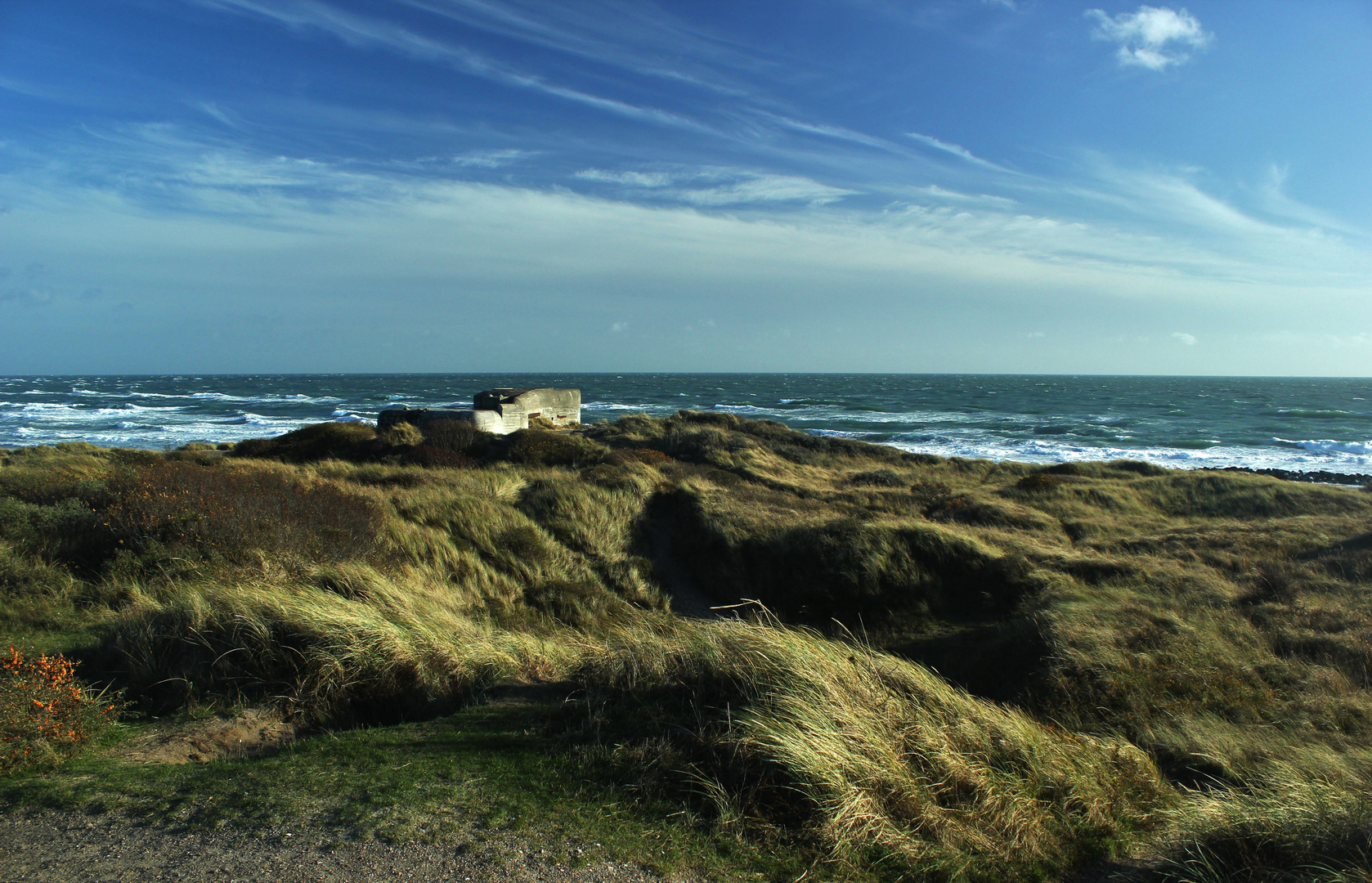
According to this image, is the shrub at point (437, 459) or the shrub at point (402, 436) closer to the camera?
the shrub at point (437, 459)

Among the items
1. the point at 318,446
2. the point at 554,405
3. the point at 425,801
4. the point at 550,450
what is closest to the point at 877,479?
the point at 550,450

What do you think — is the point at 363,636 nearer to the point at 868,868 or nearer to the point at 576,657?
the point at 576,657

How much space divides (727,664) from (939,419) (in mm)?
60489

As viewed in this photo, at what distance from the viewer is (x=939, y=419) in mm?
61094

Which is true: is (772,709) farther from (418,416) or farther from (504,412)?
(504,412)

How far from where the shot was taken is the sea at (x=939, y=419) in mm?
40625

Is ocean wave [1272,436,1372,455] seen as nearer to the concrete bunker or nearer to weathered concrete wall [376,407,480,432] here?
the concrete bunker

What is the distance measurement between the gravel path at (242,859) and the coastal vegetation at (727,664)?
0.18 m

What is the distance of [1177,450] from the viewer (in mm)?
41594

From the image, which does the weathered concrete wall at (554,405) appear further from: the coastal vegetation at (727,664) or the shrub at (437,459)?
the coastal vegetation at (727,664)

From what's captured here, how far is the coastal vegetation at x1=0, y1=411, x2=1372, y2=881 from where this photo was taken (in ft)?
11.4

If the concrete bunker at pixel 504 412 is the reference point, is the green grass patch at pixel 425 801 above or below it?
below

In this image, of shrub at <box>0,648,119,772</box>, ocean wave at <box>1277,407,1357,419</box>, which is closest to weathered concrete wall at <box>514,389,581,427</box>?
shrub at <box>0,648,119,772</box>

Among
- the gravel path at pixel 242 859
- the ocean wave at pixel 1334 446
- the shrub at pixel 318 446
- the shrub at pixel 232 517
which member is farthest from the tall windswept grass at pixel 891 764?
the ocean wave at pixel 1334 446
